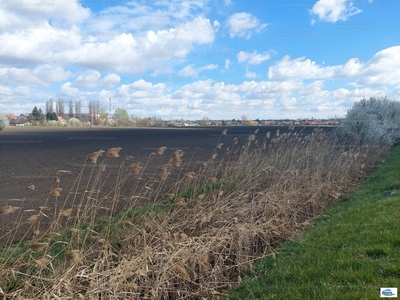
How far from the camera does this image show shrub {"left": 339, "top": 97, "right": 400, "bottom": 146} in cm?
2445

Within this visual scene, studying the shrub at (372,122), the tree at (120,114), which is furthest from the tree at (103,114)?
the shrub at (372,122)

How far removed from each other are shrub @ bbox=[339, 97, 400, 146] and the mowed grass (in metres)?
18.5

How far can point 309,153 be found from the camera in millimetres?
12609

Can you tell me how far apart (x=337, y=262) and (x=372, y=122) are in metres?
22.7

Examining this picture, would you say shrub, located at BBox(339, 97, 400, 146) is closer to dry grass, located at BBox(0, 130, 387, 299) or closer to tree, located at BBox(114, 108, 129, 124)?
dry grass, located at BBox(0, 130, 387, 299)

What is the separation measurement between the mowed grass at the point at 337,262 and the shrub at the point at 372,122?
18.5 meters

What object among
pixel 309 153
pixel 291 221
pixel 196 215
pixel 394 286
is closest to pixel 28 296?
pixel 196 215

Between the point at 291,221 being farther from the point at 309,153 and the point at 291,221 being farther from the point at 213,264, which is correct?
the point at 309,153

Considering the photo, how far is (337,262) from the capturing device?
4.89 m

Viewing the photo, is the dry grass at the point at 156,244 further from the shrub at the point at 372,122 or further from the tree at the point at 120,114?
the tree at the point at 120,114

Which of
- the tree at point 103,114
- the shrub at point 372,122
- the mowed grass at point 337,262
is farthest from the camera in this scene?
the tree at point 103,114

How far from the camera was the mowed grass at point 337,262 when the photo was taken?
418 centimetres

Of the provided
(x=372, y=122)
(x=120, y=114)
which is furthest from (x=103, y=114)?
(x=372, y=122)

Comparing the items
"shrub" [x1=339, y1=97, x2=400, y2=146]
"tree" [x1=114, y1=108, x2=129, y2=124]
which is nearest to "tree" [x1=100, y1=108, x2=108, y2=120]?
"tree" [x1=114, y1=108, x2=129, y2=124]
